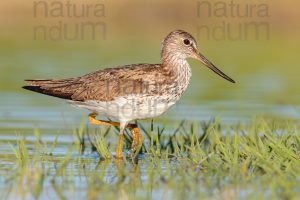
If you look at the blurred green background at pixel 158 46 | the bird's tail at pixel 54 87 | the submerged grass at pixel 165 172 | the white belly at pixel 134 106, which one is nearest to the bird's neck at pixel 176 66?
the white belly at pixel 134 106

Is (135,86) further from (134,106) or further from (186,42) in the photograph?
(186,42)

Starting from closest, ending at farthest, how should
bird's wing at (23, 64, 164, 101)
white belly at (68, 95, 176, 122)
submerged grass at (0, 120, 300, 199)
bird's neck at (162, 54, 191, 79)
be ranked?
submerged grass at (0, 120, 300, 199)
white belly at (68, 95, 176, 122)
bird's wing at (23, 64, 164, 101)
bird's neck at (162, 54, 191, 79)

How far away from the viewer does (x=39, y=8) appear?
100 ft

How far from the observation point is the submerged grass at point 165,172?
350 inches

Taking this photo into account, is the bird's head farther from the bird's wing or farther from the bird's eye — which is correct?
the bird's wing

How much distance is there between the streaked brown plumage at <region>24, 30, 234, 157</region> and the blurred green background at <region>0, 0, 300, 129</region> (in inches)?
109

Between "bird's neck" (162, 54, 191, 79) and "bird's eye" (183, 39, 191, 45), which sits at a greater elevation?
"bird's eye" (183, 39, 191, 45)

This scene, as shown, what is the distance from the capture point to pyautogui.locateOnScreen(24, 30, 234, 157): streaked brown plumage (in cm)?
1173

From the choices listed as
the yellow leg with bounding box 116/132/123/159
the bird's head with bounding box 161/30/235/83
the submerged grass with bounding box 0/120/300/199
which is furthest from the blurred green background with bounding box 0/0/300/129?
the submerged grass with bounding box 0/120/300/199

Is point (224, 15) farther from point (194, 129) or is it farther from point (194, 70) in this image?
point (194, 129)

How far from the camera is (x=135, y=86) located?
11.8m

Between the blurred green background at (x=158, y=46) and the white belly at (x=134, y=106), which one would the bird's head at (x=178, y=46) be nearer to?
the white belly at (x=134, y=106)

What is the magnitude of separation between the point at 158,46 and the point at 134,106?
48.1 feet

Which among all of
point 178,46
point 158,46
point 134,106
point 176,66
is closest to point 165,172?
point 134,106
